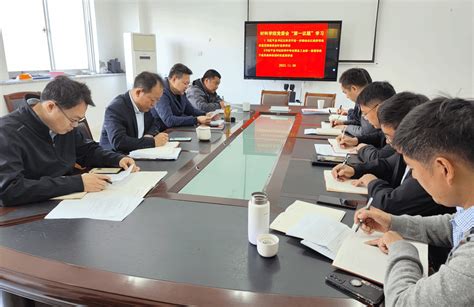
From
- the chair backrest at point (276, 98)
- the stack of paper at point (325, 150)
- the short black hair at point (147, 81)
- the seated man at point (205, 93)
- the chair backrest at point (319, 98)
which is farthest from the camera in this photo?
the chair backrest at point (276, 98)

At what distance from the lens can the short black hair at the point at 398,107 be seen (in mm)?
1292

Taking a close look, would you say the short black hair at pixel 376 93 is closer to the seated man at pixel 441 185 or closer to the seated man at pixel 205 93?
the seated man at pixel 441 185

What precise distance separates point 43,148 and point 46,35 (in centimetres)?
397

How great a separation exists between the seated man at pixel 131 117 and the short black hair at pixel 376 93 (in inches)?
47.0

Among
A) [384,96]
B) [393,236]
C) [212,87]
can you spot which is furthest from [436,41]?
[393,236]

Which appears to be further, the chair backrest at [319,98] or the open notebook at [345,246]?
the chair backrest at [319,98]

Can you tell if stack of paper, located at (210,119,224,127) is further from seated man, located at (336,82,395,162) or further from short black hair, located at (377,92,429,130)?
short black hair, located at (377,92,429,130)

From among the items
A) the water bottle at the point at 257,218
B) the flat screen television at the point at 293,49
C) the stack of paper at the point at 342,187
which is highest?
the flat screen television at the point at 293,49

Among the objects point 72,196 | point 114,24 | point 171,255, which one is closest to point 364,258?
point 171,255

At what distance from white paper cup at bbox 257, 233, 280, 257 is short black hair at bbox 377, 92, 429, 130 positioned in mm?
703

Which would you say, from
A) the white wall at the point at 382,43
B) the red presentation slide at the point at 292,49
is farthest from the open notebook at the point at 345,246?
the red presentation slide at the point at 292,49

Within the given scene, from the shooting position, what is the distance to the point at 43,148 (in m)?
1.47

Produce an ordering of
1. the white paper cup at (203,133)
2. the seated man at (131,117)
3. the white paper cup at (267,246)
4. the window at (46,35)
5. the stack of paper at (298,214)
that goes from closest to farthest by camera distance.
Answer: the white paper cup at (267,246) → the stack of paper at (298,214) → the seated man at (131,117) → the white paper cup at (203,133) → the window at (46,35)

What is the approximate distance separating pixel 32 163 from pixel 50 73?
12.2ft
